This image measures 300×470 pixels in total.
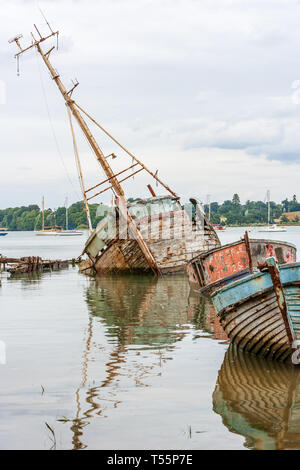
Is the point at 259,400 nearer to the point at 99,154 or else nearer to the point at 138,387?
the point at 138,387

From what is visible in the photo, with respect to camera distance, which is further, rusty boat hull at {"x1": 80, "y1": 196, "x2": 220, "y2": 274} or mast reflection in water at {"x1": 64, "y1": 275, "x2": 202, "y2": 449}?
rusty boat hull at {"x1": 80, "y1": 196, "x2": 220, "y2": 274}

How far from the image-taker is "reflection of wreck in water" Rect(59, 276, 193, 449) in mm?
9375

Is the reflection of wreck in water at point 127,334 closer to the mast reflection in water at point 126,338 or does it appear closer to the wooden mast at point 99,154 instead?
the mast reflection in water at point 126,338

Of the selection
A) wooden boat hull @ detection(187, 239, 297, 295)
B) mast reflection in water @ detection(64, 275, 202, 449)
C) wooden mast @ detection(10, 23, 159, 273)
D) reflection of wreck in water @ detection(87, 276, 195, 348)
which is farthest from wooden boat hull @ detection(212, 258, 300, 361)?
wooden mast @ detection(10, 23, 159, 273)

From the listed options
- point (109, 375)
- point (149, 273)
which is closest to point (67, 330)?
point (109, 375)

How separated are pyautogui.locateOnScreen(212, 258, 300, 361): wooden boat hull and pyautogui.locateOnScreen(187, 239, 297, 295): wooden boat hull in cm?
781

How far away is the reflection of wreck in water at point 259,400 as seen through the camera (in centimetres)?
788

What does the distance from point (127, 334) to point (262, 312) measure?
4.63 m

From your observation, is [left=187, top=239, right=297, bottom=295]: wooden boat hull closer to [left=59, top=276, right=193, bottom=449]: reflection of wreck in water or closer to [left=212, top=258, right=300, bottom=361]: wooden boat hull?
[left=59, top=276, right=193, bottom=449]: reflection of wreck in water

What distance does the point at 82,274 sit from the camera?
120 ft

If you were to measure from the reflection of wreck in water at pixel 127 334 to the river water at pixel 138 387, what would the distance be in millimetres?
A: 26

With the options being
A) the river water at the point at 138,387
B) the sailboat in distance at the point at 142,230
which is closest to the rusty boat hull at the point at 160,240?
the sailboat in distance at the point at 142,230

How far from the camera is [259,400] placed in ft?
30.9

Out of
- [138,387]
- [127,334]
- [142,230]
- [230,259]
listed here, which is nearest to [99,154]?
[142,230]
